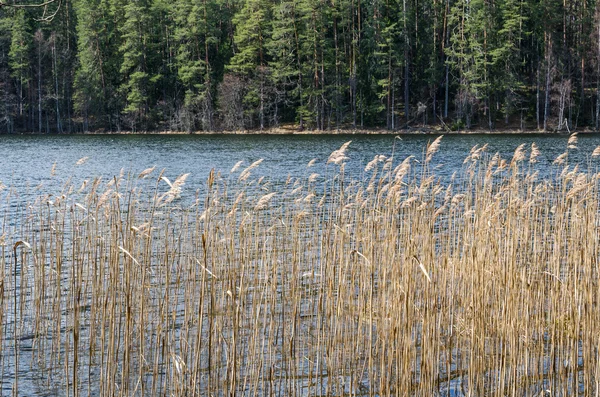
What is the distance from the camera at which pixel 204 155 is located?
40062mm

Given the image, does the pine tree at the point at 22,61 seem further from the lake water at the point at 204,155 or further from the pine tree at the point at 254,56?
the pine tree at the point at 254,56

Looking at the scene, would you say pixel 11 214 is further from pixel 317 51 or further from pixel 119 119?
pixel 119 119

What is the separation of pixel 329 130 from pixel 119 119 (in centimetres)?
2125

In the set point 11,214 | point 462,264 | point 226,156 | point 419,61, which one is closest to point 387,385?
point 462,264

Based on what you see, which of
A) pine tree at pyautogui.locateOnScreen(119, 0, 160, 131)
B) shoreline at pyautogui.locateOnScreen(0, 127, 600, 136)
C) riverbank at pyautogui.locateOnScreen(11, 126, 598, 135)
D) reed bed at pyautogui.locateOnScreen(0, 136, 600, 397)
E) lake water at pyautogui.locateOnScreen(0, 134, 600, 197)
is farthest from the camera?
pine tree at pyautogui.locateOnScreen(119, 0, 160, 131)

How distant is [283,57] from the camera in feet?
209

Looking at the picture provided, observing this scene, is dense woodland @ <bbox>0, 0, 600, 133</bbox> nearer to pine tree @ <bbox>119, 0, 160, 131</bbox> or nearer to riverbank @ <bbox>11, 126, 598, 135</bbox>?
pine tree @ <bbox>119, 0, 160, 131</bbox>

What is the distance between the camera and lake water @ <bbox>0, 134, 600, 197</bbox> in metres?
30.4

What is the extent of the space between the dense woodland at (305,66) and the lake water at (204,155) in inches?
421

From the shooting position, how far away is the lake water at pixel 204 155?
Answer: 30433mm

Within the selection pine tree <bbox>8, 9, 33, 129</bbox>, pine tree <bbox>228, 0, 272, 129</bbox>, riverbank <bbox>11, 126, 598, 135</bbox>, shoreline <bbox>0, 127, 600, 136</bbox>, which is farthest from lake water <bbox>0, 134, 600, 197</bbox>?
pine tree <bbox>8, 9, 33, 129</bbox>

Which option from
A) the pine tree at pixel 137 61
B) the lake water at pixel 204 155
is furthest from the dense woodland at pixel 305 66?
the lake water at pixel 204 155

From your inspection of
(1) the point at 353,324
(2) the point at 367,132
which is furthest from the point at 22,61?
(1) the point at 353,324

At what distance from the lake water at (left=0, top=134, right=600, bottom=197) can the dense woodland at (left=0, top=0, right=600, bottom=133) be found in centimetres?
1069
